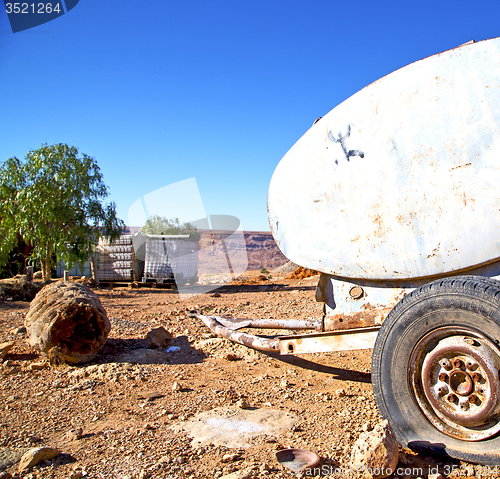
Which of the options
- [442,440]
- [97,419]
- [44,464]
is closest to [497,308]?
[442,440]

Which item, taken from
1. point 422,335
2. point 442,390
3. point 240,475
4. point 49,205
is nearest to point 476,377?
point 442,390

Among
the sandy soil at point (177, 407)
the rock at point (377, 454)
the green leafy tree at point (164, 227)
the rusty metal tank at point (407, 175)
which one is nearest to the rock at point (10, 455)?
the sandy soil at point (177, 407)

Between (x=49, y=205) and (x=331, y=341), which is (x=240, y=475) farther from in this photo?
(x=49, y=205)

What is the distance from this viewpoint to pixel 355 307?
2793mm

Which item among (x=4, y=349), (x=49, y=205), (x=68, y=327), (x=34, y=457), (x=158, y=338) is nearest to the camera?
(x=34, y=457)

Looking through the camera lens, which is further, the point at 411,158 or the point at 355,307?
the point at 355,307

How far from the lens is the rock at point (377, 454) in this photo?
6.26ft

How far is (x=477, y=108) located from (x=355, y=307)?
146 cm

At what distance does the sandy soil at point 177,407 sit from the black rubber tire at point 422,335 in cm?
12

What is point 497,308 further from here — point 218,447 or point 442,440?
point 218,447

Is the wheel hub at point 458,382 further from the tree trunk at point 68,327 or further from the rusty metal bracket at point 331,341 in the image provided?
the tree trunk at point 68,327

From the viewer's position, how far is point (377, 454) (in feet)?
6.31

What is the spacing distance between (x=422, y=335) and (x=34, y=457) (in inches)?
88.6

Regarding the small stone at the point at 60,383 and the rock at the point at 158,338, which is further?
the rock at the point at 158,338
